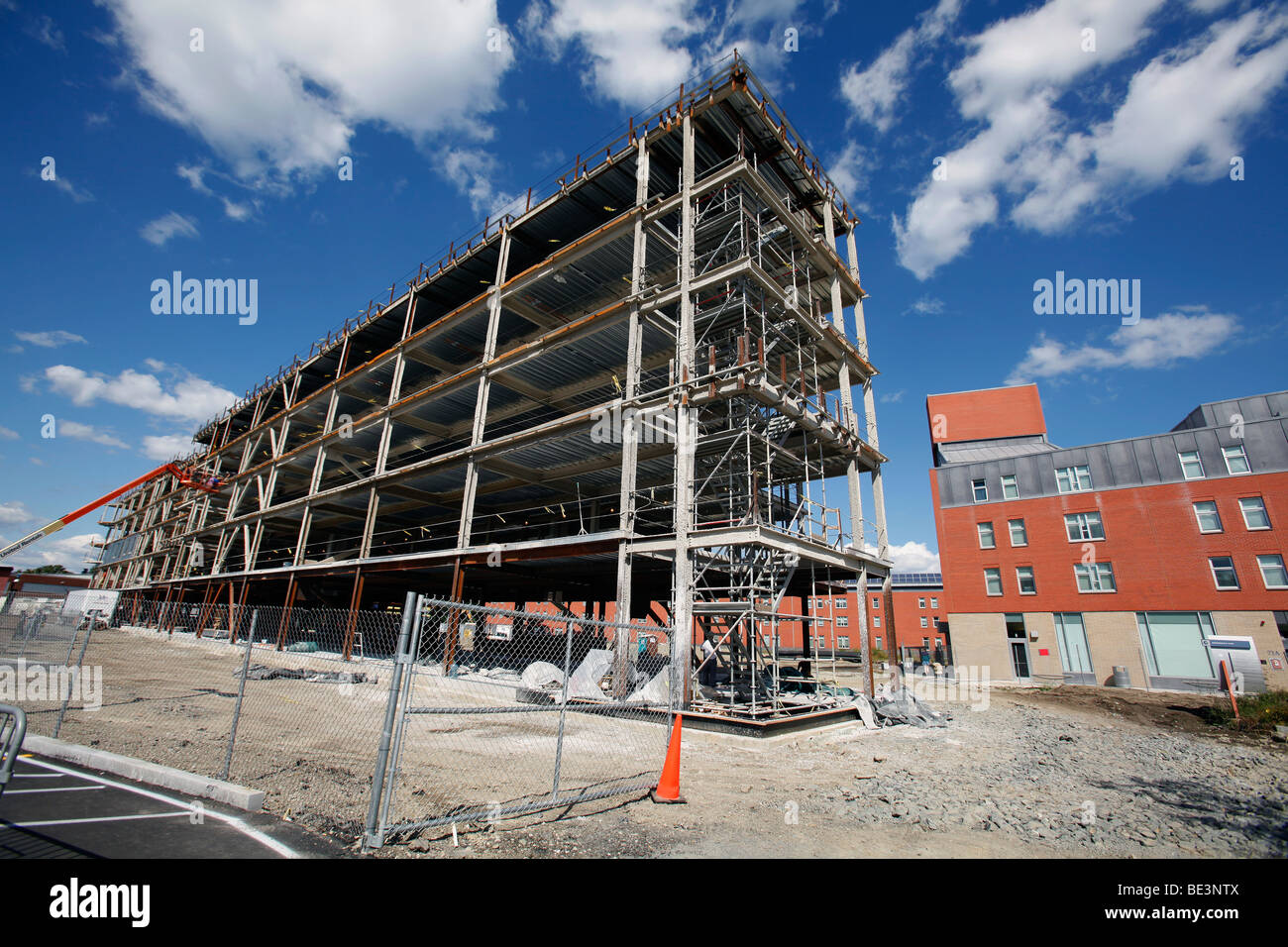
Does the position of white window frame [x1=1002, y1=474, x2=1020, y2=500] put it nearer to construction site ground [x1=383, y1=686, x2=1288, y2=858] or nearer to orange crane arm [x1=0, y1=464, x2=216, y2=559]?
construction site ground [x1=383, y1=686, x2=1288, y2=858]

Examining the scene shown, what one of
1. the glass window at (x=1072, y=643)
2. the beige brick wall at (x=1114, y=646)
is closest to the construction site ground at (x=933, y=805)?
the beige brick wall at (x=1114, y=646)

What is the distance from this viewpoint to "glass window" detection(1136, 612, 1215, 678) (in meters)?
27.8

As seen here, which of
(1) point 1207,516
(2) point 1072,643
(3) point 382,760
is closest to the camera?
(3) point 382,760

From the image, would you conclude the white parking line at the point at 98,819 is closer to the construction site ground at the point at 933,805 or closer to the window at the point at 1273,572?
the construction site ground at the point at 933,805

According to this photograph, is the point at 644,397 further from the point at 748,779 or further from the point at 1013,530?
the point at 1013,530

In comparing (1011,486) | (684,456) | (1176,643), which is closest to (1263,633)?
(1176,643)

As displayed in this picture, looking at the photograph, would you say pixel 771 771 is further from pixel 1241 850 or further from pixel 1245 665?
pixel 1245 665

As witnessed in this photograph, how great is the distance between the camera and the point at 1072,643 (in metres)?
31.2

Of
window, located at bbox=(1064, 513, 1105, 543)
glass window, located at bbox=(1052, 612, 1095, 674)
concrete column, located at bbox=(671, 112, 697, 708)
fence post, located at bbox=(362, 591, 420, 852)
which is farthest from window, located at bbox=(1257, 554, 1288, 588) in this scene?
fence post, located at bbox=(362, 591, 420, 852)

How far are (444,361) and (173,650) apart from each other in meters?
18.6

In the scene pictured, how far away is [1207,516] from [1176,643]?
7.02 meters

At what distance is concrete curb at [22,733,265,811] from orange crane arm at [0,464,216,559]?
4100 cm
